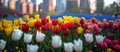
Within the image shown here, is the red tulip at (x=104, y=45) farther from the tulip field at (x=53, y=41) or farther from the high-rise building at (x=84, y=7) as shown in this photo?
the high-rise building at (x=84, y=7)

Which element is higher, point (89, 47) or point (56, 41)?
point (56, 41)

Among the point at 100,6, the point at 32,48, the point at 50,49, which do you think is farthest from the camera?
the point at 100,6

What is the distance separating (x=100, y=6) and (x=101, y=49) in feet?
255

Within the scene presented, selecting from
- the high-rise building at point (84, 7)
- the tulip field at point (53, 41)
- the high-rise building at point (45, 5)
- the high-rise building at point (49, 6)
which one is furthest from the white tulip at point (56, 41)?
the high-rise building at point (45, 5)

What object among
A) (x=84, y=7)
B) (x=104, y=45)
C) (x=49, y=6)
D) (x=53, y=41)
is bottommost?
(x=49, y=6)

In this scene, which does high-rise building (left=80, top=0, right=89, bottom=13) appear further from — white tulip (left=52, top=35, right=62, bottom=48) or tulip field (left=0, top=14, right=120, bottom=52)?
white tulip (left=52, top=35, right=62, bottom=48)

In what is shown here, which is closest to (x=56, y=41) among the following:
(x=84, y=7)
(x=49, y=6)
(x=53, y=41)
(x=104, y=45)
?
(x=53, y=41)

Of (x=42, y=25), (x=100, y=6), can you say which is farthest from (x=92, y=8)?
(x=42, y=25)

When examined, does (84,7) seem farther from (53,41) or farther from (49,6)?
(53,41)

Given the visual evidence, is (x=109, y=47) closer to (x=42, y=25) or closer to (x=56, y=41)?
(x=56, y=41)

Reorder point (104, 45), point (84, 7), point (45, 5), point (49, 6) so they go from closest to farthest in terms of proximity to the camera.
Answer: point (104, 45) < point (84, 7) < point (49, 6) < point (45, 5)

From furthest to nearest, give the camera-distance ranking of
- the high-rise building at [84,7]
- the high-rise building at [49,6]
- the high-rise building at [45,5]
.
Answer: the high-rise building at [45,5], the high-rise building at [49,6], the high-rise building at [84,7]

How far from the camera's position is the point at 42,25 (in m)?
4.51

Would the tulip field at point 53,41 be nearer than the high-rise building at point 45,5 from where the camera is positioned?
Yes
